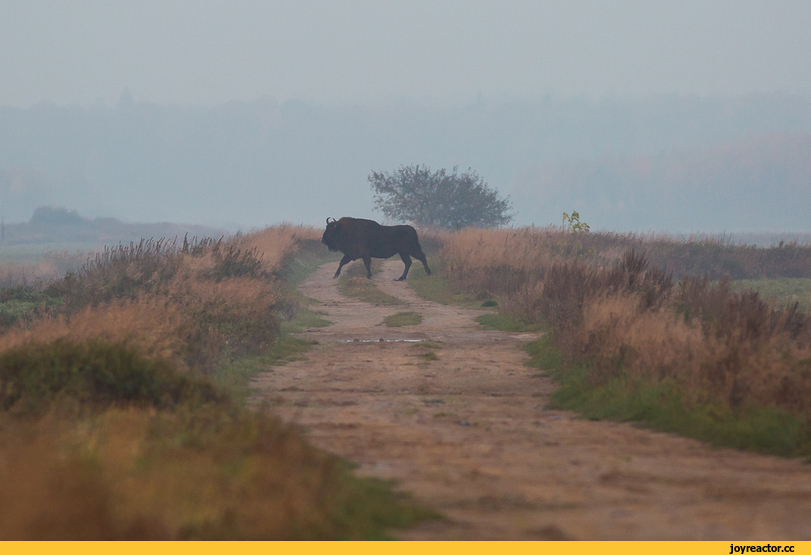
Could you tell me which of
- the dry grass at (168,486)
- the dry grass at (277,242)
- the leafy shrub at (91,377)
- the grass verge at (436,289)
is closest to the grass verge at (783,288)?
the grass verge at (436,289)

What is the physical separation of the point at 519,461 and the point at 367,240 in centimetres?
2067

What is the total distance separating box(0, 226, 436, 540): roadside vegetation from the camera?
347cm

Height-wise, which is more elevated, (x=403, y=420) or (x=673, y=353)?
(x=673, y=353)

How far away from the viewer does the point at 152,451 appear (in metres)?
4.63

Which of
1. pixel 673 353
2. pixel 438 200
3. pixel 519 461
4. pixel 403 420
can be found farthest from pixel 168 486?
pixel 438 200

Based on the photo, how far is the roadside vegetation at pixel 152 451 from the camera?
3473mm

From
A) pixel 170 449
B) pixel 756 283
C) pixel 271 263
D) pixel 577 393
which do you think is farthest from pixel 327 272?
pixel 170 449

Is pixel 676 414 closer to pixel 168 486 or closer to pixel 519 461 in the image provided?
pixel 519 461


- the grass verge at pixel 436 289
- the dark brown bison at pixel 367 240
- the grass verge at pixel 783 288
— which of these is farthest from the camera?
the dark brown bison at pixel 367 240

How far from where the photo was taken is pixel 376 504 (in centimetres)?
421

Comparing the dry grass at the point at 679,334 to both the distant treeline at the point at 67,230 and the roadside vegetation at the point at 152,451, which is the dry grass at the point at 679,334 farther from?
the distant treeline at the point at 67,230

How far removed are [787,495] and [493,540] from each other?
2.06 m

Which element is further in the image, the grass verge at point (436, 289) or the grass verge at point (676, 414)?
the grass verge at point (436, 289)

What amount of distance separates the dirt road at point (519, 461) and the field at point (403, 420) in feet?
0.08
